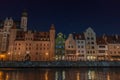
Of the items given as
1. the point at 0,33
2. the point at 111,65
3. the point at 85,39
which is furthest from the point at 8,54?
the point at 111,65

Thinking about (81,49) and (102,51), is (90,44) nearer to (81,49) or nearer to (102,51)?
(81,49)

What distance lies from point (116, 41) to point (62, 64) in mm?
40017

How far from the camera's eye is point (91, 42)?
377 feet

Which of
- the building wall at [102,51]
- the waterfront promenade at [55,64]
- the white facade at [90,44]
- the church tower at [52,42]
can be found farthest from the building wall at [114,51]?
the church tower at [52,42]

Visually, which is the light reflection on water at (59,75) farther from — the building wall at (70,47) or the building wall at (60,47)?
the building wall at (70,47)

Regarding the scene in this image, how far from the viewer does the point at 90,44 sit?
11450 cm

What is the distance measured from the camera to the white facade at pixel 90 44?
113m

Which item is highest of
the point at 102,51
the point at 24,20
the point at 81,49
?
the point at 24,20

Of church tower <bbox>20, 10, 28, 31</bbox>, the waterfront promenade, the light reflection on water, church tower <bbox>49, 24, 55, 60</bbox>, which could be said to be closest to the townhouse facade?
church tower <bbox>49, 24, 55, 60</bbox>

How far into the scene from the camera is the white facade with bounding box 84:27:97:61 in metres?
113

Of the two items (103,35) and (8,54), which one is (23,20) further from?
(103,35)

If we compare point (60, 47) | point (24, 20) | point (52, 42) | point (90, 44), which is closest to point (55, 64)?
point (60, 47)

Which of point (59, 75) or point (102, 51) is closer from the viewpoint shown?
point (59, 75)

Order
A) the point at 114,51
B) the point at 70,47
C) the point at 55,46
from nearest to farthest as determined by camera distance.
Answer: the point at 70,47 < the point at 55,46 < the point at 114,51
